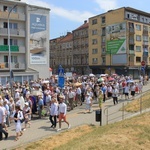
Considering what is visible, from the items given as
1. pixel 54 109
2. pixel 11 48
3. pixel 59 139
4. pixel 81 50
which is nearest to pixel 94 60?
pixel 81 50

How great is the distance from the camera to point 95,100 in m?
24.3

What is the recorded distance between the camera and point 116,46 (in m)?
65.2

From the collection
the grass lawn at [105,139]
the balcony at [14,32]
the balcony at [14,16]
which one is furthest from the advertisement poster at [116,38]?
the grass lawn at [105,139]

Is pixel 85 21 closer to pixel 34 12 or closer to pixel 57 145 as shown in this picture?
pixel 34 12

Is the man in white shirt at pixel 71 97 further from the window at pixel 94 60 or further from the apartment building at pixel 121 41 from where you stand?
the window at pixel 94 60

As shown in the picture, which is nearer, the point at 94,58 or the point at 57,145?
the point at 57,145

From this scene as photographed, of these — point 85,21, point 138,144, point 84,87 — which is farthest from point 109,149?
point 85,21

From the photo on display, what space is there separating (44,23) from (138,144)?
125 feet

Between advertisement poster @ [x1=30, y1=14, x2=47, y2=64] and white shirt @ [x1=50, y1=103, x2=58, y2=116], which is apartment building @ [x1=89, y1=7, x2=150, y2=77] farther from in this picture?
white shirt @ [x1=50, y1=103, x2=58, y2=116]

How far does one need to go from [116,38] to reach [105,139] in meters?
56.3

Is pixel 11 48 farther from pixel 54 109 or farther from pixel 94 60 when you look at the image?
pixel 94 60

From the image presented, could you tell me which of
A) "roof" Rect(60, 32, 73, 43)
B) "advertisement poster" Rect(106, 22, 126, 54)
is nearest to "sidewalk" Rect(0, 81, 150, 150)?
"advertisement poster" Rect(106, 22, 126, 54)

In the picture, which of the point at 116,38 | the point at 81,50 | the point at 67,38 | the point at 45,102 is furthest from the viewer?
the point at 67,38

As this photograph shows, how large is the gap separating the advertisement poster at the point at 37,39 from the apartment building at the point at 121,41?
74.8 ft
